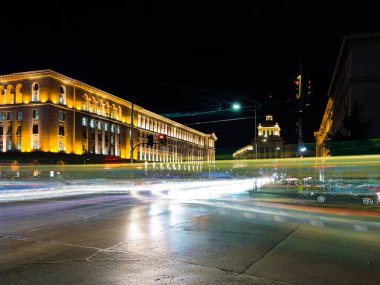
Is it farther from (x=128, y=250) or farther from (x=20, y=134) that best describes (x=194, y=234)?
(x=20, y=134)

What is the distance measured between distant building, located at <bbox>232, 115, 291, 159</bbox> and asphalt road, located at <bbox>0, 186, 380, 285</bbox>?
10850cm

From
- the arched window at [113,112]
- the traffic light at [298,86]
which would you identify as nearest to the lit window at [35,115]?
the arched window at [113,112]

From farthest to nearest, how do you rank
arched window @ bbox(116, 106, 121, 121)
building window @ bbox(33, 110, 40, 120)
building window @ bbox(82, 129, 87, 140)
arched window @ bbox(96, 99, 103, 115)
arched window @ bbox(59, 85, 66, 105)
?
1. arched window @ bbox(116, 106, 121, 121)
2. arched window @ bbox(96, 99, 103, 115)
3. building window @ bbox(82, 129, 87, 140)
4. arched window @ bbox(59, 85, 66, 105)
5. building window @ bbox(33, 110, 40, 120)

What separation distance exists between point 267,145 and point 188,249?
144150 mm

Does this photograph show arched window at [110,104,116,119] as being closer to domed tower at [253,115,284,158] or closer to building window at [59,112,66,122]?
building window at [59,112,66,122]

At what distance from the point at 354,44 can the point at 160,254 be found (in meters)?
47.5

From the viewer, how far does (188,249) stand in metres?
7.48

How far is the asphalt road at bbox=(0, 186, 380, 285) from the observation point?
5.71m

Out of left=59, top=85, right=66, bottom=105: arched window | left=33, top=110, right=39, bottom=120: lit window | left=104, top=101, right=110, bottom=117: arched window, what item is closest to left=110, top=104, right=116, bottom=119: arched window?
left=104, top=101, right=110, bottom=117: arched window

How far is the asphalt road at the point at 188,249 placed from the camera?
225 inches

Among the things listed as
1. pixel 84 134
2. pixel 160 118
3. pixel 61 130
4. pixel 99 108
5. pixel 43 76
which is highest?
Answer: pixel 43 76

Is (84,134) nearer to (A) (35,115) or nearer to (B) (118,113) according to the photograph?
(A) (35,115)

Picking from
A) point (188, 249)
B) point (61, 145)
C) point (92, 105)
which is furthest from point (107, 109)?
point (188, 249)

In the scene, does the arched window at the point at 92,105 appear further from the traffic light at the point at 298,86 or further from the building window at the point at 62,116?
the traffic light at the point at 298,86
